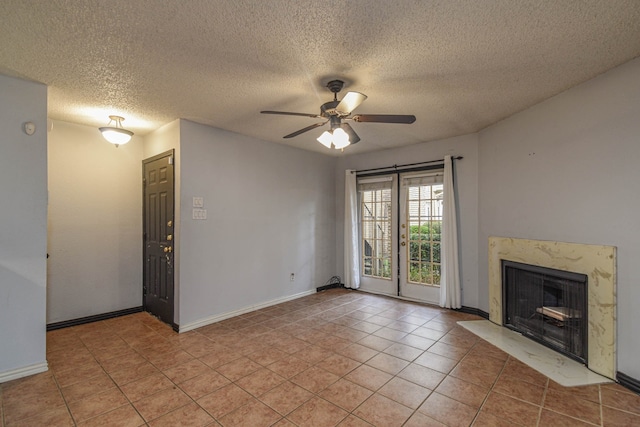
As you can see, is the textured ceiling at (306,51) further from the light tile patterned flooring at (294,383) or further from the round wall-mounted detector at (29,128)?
the light tile patterned flooring at (294,383)

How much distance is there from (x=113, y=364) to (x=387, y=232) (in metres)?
4.09

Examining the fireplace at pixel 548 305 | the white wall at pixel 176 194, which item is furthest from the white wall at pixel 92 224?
the fireplace at pixel 548 305

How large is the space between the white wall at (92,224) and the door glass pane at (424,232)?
4.16 meters

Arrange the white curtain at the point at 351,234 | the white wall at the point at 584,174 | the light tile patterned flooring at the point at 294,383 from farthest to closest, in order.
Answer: the white curtain at the point at 351,234 → the white wall at the point at 584,174 → the light tile patterned flooring at the point at 294,383

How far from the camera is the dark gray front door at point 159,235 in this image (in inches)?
147

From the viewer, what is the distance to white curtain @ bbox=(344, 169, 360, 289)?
17.8ft

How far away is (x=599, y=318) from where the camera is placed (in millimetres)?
2559

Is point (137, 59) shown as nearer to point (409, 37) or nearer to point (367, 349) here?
point (409, 37)

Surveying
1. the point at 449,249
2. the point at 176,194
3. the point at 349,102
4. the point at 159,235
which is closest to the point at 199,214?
the point at 176,194

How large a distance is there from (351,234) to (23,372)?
4.33 meters

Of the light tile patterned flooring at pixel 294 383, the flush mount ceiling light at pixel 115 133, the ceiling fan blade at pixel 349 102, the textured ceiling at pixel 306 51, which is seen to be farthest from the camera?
the flush mount ceiling light at pixel 115 133

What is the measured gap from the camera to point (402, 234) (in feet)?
16.2

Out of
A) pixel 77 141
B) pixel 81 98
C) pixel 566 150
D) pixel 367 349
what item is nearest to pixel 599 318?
pixel 566 150

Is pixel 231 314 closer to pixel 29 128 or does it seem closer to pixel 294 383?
pixel 294 383
